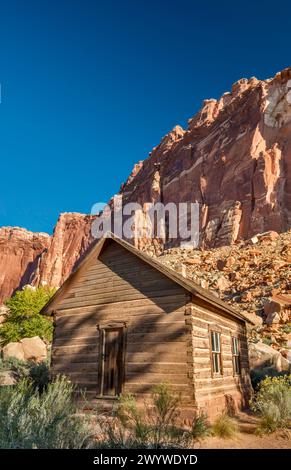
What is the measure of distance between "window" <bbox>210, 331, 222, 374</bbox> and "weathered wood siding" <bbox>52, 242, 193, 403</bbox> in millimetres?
2007

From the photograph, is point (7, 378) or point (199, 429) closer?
point (199, 429)

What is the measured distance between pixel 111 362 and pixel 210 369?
9.94 feet

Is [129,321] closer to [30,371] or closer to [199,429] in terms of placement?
[199,429]

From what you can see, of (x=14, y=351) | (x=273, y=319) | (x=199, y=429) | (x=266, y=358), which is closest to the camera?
(x=199, y=429)

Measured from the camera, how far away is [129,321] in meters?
11.5

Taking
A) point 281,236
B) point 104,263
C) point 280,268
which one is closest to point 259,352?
point 104,263

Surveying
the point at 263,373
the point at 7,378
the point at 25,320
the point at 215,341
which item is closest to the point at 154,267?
the point at 215,341

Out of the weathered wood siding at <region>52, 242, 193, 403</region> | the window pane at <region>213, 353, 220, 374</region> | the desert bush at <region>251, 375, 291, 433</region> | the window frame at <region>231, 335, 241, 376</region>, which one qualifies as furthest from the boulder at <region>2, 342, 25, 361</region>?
the desert bush at <region>251, 375, 291, 433</region>

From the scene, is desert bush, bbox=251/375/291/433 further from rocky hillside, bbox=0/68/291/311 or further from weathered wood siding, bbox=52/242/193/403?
rocky hillside, bbox=0/68/291/311

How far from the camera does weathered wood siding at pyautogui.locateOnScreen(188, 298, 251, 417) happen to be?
34.0ft

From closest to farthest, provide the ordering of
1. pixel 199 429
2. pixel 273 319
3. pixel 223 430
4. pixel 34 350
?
pixel 199 429
pixel 223 430
pixel 34 350
pixel 273 319

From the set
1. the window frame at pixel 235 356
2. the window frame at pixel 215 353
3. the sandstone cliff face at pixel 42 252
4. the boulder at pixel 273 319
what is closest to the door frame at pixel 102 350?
the window frame at pixel 215 353

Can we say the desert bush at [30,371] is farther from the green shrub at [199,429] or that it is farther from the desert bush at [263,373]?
the desert bush at [263,373]
